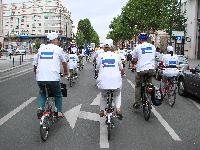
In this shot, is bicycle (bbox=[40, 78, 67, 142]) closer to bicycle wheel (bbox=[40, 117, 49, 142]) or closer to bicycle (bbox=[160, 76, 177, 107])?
bicycle wheel (bbox=[40, 117, 49, 142])

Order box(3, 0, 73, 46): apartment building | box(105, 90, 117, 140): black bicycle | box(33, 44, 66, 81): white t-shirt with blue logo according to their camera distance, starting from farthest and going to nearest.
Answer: box(3, 0, 73, 46): apartment building, box(33, 44, 66, 81): white t-shirt with blue logo, box(105, 90, 117, 140): black bicycle

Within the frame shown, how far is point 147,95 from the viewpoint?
9.22 meters

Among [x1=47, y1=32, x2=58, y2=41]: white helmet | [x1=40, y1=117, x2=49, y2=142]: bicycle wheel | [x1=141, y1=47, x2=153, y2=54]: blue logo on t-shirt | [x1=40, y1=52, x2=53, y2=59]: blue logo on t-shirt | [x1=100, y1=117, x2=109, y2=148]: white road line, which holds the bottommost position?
[x1=100, y1=117, x2=109, y2=148]: white road line

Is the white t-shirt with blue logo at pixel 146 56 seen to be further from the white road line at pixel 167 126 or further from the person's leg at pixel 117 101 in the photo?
the person's leg at pixel 117 101

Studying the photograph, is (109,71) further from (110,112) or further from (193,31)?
(193,31)

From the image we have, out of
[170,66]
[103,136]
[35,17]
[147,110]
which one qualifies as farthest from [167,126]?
[35,17]

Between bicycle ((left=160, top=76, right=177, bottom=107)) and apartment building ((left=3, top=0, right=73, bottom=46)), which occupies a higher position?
apartment building ((left=3, top=0, right=73, bottom=46))

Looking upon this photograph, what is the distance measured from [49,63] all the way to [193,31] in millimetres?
46090

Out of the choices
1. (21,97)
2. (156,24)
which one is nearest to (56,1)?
(156,24)

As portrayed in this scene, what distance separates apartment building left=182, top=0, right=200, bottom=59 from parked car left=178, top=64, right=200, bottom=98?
36.8 meters

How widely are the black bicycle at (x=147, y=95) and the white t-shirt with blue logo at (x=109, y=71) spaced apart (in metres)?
1.51

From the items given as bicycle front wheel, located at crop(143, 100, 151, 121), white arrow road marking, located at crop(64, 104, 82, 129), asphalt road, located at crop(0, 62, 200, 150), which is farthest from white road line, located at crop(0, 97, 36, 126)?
bicycle front wheel, located at crop(143, 100, 151, 121)

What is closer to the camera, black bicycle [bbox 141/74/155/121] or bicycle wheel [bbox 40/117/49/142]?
bicycle wheel [bbox 40/117/49/142]

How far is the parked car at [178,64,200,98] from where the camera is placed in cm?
1264
